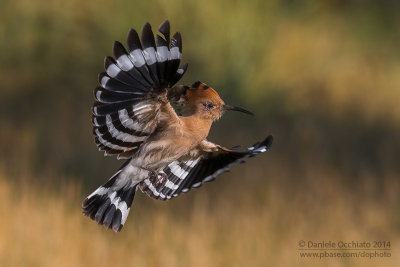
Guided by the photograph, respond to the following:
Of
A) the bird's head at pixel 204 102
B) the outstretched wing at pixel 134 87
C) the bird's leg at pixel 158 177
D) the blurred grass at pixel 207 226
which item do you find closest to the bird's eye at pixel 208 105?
the bird's head at pixel 204 102

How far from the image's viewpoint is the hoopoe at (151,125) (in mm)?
2891

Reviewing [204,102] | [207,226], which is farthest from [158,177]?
[207,226]

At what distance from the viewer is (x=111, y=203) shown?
337cm

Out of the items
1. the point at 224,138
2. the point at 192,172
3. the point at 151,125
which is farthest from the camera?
the point at 224,138

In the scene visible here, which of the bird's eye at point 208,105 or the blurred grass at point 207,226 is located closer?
the bird's eye at point 208,105

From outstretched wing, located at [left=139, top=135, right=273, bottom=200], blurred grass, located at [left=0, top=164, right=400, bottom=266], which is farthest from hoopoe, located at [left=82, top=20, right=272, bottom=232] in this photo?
blurred grass, located at [left=0, top=164, right=400, bottom=266]

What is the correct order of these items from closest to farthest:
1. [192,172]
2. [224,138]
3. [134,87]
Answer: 1. [134,87]
2. [192,172]
3. [224,138]

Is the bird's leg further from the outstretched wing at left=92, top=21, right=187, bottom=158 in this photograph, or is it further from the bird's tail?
the outstretched wing at left=92, top=21, right=187, bottom=158

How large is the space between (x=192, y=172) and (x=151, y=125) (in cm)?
54

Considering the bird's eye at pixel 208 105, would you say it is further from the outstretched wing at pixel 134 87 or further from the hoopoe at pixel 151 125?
the outstretched wing at pixel 134 87

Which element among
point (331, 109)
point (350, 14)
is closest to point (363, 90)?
point (331, 109)

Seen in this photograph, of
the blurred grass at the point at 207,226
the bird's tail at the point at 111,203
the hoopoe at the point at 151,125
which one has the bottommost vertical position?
the blurred grass at the point at 207,226

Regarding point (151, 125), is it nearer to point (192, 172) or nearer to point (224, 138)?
point (192, 172)

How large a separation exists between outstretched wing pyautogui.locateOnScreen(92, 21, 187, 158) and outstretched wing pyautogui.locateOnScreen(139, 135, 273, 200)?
43cm
